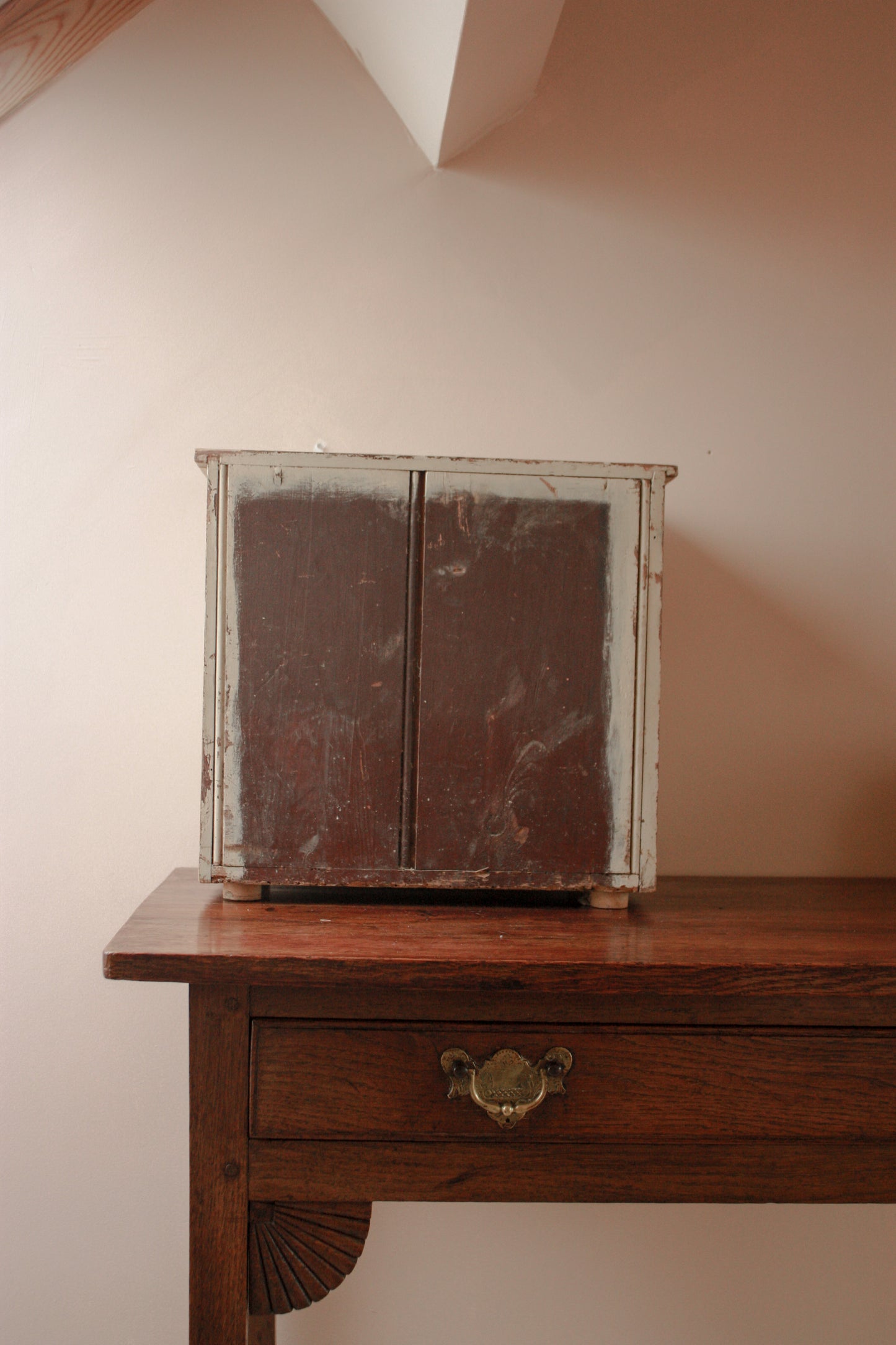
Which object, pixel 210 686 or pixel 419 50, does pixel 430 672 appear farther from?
pixel 419 50

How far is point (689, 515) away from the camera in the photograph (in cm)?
125

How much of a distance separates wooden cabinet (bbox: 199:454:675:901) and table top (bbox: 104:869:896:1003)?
1.9 inches

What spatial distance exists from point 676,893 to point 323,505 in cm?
60

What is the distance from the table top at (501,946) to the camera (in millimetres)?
709

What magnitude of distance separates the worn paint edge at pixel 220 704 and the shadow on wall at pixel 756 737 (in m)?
0.63

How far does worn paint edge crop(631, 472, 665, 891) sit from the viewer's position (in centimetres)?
92

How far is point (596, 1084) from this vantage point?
0.76 m

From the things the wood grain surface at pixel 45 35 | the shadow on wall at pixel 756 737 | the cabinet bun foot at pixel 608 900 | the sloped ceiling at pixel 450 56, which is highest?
the wood grain surface at pixel 45 35

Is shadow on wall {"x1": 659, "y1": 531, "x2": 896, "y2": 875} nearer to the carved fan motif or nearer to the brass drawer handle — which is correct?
the brass drawer handle

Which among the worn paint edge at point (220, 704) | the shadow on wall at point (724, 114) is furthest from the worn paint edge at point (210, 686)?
the shadow on wall at point (724, 114)

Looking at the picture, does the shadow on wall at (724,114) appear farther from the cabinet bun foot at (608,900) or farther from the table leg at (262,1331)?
the table leg at (262,1331)

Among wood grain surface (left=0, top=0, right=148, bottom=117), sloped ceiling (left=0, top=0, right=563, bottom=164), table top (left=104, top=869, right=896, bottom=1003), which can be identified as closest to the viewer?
table top (left=104, top=869, right=896, bottom=1003)

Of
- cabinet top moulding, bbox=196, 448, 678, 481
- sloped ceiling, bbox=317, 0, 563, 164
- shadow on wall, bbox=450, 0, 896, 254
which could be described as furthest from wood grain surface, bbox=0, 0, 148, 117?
cabinet top moulding, bbox=196, 448, 678, 481

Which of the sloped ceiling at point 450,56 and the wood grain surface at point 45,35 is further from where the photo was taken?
the wood grain surface at point 45,35
